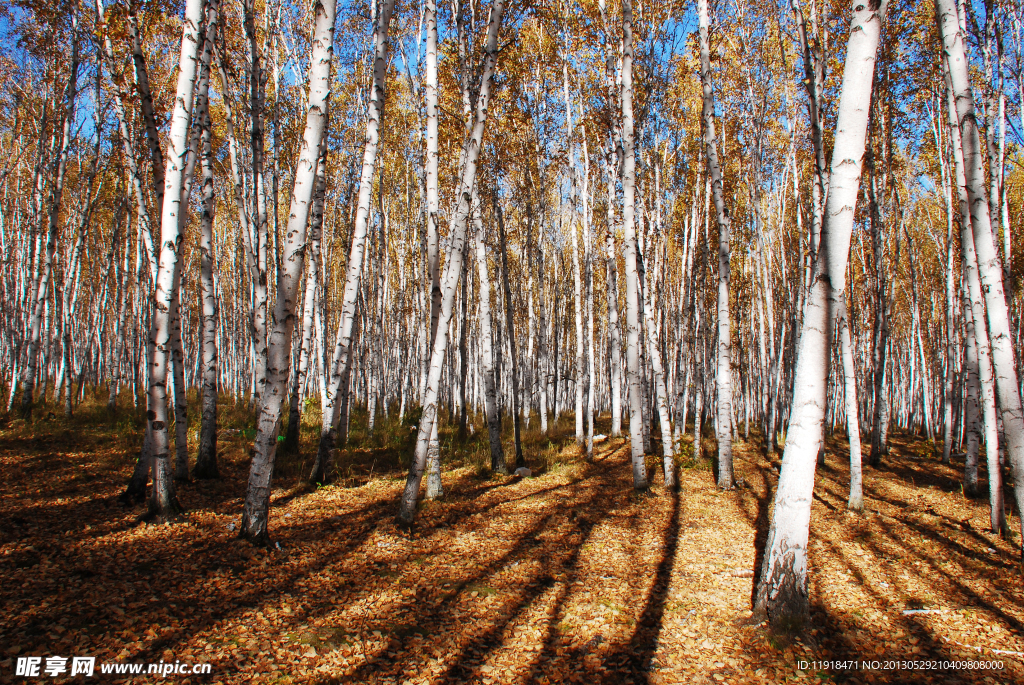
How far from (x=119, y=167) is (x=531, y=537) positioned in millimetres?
13460

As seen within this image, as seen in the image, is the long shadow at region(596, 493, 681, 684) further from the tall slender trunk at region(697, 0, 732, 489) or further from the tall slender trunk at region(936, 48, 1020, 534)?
A: the tall slender trunk at region(936, 48, 1020, 534)

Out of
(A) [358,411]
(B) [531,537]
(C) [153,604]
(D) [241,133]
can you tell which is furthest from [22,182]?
(B) [531,537]

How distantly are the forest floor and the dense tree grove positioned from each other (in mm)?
460

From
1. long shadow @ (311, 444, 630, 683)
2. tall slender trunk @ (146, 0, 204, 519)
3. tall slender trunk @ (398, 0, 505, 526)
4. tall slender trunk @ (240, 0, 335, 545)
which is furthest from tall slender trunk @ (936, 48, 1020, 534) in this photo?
tall slender trunk @ (146, 0, 204, 519)

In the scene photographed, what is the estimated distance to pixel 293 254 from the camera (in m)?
4.26

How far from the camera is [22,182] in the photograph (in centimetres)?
1595

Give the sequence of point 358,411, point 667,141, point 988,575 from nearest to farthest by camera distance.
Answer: point 988,575
point 667,141
point 358,411

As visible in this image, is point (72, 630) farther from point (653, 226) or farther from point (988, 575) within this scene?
point (653, 226)

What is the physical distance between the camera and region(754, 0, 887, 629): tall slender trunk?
10.9 ft

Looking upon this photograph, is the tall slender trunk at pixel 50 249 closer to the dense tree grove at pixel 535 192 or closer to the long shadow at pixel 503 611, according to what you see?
the dense tree grove at pixel 535 192

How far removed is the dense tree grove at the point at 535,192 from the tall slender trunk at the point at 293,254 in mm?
27

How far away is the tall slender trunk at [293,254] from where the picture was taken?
13.9 feet

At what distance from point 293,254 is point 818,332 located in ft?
14.3

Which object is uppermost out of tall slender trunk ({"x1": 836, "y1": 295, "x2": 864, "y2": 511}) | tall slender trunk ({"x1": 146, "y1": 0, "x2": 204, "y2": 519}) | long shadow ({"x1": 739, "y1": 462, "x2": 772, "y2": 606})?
tall slender trunk ({"x1": 146, "y1": 0, "x2": 204, "y2": 519})
